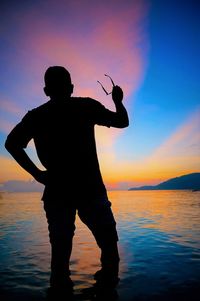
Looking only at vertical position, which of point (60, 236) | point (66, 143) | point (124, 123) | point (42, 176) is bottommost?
point (60, 236)

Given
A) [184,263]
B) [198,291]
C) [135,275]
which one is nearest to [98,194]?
[198,291]

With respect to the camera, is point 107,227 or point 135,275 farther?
point 135,275

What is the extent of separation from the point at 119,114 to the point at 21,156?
1194 mm

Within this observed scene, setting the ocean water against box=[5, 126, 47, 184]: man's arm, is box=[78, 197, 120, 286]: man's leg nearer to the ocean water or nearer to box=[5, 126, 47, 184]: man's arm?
box=[5, 126, 47, 184]: man's arm

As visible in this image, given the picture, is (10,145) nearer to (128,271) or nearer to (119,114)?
(119,114)

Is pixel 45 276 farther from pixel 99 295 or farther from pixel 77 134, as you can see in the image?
pixel 77 134

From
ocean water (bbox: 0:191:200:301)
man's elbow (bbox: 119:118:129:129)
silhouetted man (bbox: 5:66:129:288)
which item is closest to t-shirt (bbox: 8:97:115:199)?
silhouetted man (bbox: 5:66:129:288)

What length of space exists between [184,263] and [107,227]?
3404 mm

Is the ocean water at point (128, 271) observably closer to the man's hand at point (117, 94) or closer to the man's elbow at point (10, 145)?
the man's elbow at point (10, 145)

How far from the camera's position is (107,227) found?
2814 millimetres

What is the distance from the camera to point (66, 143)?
2.83 m

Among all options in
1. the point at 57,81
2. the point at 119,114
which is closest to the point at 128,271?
the point at 119,114

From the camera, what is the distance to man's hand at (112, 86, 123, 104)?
300cm

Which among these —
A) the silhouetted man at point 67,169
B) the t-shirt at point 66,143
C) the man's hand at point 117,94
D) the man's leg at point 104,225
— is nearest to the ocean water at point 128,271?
the man's leg at point 104,225
